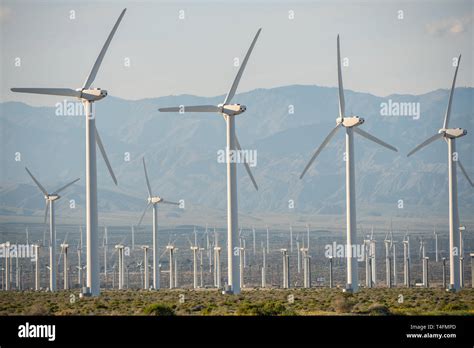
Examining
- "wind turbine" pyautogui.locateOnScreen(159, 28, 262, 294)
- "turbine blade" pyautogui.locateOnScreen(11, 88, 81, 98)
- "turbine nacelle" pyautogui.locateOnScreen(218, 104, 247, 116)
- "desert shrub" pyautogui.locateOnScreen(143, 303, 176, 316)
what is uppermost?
"turbine blade" pyautogui.locateOnScreen(11, 88, 81, 98)

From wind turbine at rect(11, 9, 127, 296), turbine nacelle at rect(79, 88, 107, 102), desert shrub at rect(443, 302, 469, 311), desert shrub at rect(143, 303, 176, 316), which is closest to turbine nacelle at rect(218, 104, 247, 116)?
turbine nacelle at rect(79, 88, 107, 102)

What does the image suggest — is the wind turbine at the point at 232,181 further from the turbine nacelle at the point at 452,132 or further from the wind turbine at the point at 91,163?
the turbine nacelle at the point at 452,132

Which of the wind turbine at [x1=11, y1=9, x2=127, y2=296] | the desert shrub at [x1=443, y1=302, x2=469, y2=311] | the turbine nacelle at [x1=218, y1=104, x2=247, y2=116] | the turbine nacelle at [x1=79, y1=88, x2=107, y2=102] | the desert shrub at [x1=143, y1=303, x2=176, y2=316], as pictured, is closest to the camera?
the desert shrub at [x1=143, y1=303, x2=176, y2=316]

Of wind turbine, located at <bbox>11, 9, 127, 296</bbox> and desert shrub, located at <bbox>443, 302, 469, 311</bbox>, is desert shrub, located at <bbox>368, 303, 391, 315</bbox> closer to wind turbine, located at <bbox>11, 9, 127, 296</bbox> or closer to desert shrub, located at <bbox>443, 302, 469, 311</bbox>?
desert shrub, located at <bbox>443, 302, 469, 311</bbox>

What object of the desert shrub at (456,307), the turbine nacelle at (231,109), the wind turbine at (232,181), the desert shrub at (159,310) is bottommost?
the desert shrub at (456,307)

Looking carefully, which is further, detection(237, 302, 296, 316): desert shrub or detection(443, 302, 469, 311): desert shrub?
detection(443, 302, 469, 311): desert shrub

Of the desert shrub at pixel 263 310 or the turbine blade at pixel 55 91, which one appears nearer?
the desert shrub at pixel 263 310

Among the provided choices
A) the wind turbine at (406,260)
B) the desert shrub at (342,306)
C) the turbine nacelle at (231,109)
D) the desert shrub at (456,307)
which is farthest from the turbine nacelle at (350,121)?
the wind turbine at (406,260)
